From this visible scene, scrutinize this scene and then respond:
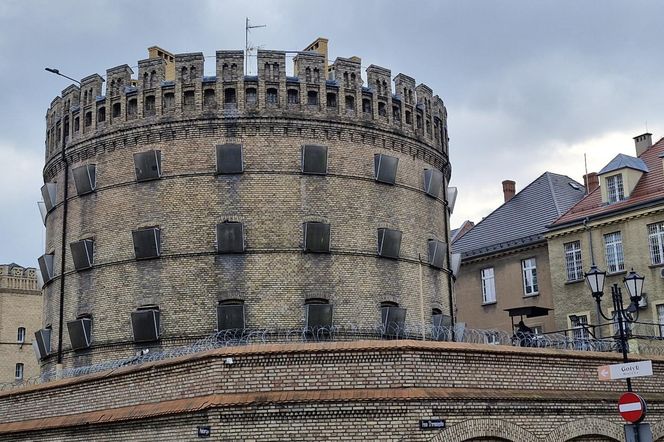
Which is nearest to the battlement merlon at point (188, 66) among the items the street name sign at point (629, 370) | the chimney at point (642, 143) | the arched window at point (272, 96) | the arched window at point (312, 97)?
the arched window at point (272, 96)

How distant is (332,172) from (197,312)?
247 inches

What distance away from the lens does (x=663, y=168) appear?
121 ft

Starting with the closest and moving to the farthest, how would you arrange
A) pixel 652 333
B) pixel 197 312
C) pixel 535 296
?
1. pixel 197 312
2. pixel 652 333
3. pixel 535 296

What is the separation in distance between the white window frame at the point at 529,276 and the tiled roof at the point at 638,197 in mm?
2701

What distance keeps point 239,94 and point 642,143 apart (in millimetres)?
22244

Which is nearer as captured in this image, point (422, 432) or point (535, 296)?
point (422, 432)

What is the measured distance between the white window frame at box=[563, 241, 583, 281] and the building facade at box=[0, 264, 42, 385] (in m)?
36.9

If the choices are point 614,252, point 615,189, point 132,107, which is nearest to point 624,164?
point 615,189

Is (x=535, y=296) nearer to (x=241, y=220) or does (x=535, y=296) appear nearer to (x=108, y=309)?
(x=241, y=220)

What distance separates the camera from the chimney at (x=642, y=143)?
41.8 meters

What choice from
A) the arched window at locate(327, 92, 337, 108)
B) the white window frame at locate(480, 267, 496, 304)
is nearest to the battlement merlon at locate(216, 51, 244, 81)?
the arched window at locate(327, 92, 337, 108)

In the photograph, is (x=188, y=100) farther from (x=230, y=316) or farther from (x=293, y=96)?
(x=230, y=316)

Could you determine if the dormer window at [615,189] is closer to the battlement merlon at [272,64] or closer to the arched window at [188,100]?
the battlement merlon at [272,64]

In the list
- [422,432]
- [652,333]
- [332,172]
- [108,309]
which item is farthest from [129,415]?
[652,333]
